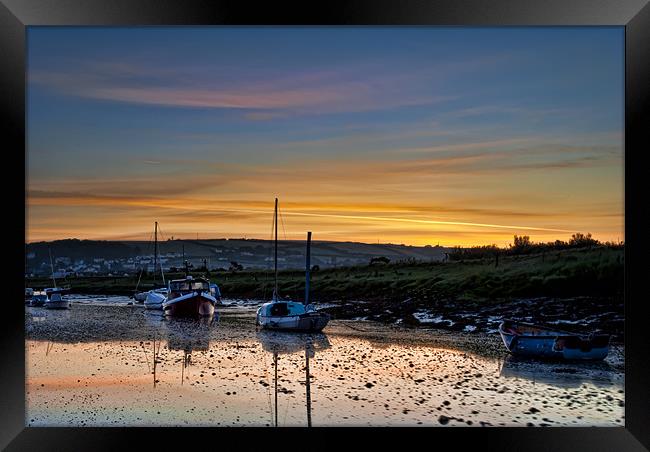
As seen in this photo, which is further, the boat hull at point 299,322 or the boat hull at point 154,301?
the boat hull at point 154,301

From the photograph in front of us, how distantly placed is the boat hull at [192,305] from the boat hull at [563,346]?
13062 millimetres

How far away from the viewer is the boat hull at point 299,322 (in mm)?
16936

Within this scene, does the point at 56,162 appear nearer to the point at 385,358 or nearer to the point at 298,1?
the point at 385,358

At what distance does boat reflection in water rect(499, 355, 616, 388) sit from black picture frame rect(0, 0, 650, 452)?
4.90m

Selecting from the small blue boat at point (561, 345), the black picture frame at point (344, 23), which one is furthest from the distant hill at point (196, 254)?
the black picture frame at point (344, 23)

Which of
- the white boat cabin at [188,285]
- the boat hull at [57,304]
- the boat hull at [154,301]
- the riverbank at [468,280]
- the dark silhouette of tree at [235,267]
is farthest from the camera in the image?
the dark silhouette of tree at [235,267]

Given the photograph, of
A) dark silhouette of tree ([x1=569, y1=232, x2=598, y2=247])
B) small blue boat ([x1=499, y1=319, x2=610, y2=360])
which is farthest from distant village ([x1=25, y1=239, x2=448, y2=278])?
small blue boat ([x1=499, y1=319, x2=610, y2=360])

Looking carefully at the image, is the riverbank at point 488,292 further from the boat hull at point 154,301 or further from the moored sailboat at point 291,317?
the boat hull at point 154,301

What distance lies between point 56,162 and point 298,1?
37.2 feet

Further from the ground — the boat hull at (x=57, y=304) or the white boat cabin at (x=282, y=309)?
the white boat cabin at (x=282, y=309)

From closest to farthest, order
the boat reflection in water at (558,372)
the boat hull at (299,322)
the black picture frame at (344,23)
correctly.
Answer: the black picture frame at (344,23)
the boat reflection in water at (558,372)
the boat hull at (299,322)

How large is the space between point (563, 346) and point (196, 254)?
23.0m

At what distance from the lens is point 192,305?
23016mm

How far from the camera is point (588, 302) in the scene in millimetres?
17391
